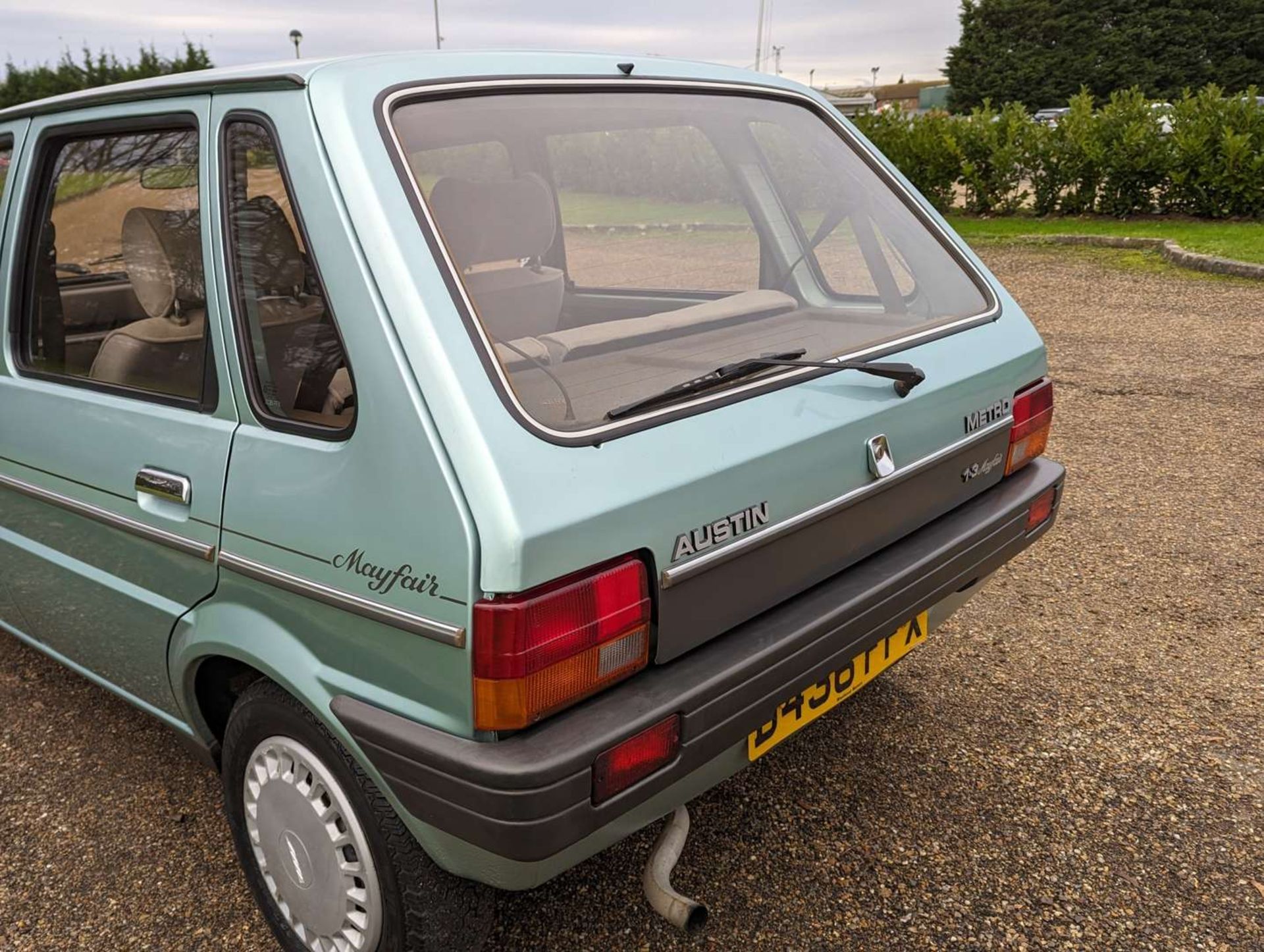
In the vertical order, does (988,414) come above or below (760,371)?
below

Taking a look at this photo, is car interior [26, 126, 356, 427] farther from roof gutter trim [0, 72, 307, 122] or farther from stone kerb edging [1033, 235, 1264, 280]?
stone kerb edging [1033, 235, 1264, 280]

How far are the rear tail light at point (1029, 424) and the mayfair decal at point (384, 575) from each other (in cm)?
169

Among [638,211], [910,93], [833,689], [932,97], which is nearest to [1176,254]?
[638,211]

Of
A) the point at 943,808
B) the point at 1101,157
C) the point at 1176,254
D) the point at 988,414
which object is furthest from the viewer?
the point at 1101,157

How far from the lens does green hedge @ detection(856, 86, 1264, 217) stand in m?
13.1

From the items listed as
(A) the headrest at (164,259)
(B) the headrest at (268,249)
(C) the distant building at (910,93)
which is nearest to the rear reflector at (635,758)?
(B) the headrest at (268,249)

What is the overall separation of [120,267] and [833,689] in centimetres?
202

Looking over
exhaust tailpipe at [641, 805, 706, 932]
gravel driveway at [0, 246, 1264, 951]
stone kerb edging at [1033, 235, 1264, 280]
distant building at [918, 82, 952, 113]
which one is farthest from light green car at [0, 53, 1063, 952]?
distant building at [918, 82, 952, 113]

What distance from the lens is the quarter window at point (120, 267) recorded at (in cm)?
224

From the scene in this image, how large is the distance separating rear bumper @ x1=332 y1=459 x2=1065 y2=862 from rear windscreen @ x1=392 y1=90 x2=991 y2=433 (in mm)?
480

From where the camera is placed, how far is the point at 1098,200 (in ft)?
47.4

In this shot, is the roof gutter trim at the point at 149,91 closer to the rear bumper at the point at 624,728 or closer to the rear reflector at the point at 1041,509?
the rear bumper at the point at 624,728

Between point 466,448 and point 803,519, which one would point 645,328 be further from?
point 466,448

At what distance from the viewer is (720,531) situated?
1870 mm
